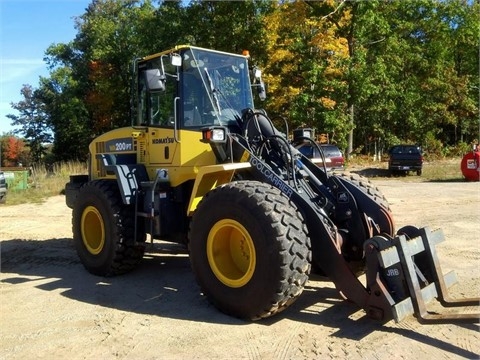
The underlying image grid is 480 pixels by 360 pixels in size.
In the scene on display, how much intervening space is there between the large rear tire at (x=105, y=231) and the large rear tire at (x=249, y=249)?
154 centimetres

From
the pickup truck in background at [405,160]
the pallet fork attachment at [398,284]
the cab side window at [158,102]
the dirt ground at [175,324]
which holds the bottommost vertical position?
the dirt ground at [175,324]

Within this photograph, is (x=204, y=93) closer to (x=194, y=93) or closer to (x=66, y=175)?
(x=194, y=93)

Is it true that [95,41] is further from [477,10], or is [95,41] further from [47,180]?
[477,10]

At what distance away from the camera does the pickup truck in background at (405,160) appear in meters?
25.2

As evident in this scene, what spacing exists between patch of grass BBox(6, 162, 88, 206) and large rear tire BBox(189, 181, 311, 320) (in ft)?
44.3

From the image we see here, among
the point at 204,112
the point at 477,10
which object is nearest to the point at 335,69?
the point at 477,10

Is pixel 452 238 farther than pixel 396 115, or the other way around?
pixel 396 115

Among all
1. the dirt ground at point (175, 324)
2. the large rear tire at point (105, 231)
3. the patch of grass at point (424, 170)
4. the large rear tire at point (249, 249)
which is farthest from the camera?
the patch of grass at point (424, 170)

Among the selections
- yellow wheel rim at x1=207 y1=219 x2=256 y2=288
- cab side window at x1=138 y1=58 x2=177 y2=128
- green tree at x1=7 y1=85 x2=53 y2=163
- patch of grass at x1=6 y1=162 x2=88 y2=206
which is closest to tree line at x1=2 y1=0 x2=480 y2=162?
green tree at x1=7 y1=85 x2=53 y2=163

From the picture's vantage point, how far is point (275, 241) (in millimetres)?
4320

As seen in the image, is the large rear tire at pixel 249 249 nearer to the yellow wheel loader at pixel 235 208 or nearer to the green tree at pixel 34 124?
the yellow wheel loader at pixel 235 208

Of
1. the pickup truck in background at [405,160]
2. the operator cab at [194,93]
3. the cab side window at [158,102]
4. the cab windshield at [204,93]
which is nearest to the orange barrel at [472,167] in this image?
the pickup truck in background at [405,160]

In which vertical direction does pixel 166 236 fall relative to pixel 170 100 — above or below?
below

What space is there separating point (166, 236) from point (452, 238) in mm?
5001
